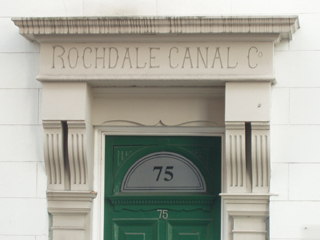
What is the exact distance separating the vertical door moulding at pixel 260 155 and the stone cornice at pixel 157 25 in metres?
0.92

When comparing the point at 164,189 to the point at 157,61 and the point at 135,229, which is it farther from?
the point at 157,61

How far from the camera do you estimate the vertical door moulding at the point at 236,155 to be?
16.5 feet

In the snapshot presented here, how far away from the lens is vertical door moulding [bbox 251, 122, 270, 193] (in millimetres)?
5004

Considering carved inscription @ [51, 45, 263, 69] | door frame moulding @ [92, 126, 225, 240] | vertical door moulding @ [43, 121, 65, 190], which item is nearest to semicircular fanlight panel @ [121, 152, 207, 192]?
door frame moulding @ [92, 126, 225, 240]

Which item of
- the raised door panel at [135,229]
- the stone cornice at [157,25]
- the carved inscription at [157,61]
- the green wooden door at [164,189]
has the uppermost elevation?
the stone cornice at [157,25]

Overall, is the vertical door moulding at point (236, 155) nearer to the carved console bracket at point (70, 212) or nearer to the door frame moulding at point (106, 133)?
the door frame moulding at point (106, 133)

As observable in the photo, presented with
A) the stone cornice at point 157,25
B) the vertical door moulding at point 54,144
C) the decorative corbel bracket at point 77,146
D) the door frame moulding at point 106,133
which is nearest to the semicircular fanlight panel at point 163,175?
the door frame moulding at point 106,133

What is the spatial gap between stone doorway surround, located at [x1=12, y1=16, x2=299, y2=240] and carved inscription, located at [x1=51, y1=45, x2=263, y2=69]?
10 millimetres

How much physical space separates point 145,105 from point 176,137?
0.50 metres

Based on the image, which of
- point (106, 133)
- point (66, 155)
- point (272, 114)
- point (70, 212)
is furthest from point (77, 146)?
point (272, 114)

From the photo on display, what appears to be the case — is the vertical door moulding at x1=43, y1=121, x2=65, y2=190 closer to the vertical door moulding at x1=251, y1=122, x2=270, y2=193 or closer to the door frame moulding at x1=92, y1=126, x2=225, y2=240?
the door frame moulding at x1=92, y1=126, x2=225, y2=240

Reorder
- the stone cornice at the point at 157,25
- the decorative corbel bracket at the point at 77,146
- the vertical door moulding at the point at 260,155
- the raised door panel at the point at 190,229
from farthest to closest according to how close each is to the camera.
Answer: the raised door panel at the point at 190,229 < the decorative corbel bracket at the point at 77,146 < the vertical door moulding at the point at 260,155 < the stone cornice at the point at 157,25

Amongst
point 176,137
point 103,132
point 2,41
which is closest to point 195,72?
point 176,137

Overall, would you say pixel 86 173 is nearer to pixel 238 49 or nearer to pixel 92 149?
pixel 92 149
